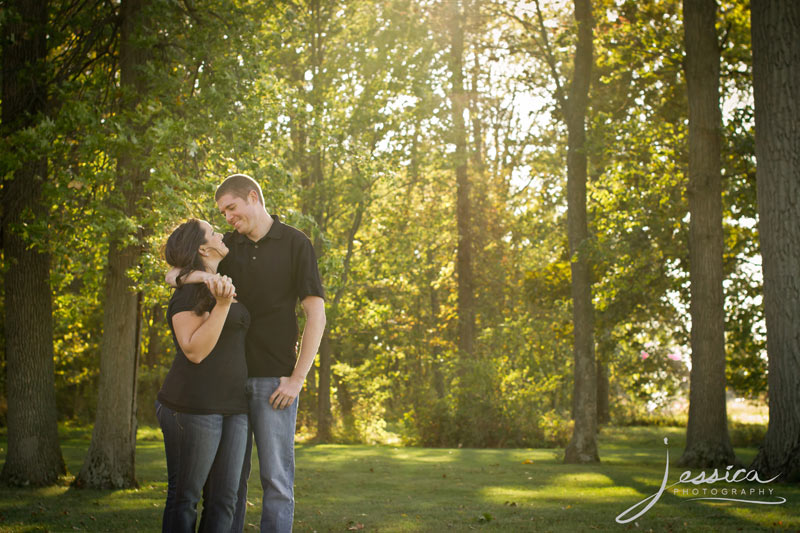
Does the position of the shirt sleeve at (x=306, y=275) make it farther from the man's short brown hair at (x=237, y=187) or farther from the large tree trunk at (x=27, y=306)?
the large tree trunk at (x=27, y=306)

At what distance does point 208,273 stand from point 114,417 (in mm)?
8240

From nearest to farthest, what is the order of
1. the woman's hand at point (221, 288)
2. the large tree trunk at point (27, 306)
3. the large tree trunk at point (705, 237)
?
the woman's hand at point (221, 288) → the large tree trunk at point (27, 306) → the large tree trunk at point (705, 237)

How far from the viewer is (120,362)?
11336 mm

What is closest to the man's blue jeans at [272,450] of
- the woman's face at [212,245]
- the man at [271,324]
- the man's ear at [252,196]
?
the man at [271,324]

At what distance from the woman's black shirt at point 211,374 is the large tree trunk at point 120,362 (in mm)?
7682

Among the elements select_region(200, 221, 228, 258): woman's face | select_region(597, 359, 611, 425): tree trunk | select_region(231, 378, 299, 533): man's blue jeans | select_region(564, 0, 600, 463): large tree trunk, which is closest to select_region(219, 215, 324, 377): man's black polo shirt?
select_region(231, 378, 299, 533): man's blue jeans

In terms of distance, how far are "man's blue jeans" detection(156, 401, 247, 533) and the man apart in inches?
5.8

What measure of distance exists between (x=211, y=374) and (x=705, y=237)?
37.7ft

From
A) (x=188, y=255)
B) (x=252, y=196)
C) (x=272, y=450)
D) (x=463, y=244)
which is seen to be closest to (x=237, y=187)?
(x=252, y=196)

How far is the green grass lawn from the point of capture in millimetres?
7723

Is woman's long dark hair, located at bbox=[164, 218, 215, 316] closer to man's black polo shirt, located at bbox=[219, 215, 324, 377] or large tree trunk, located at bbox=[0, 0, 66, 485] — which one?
man's black polo shirt, located at bbox=[219, 215, 324, 377]

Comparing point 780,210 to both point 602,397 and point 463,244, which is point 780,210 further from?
point 602,397

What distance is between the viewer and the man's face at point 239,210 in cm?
439

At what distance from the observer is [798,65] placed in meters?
10.3
